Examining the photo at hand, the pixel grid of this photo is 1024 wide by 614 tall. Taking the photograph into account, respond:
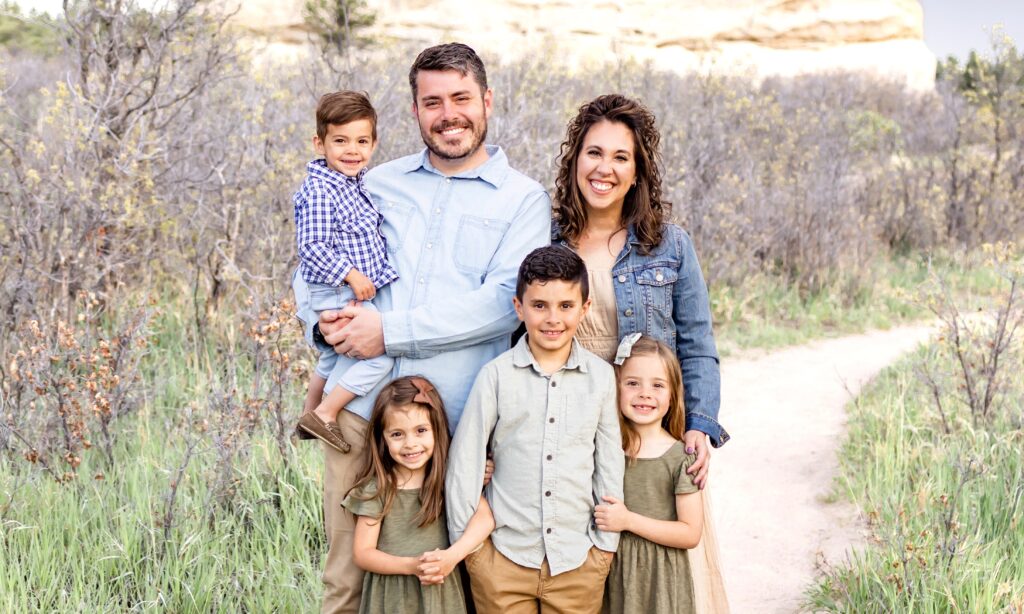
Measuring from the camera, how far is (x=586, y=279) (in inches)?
95.1

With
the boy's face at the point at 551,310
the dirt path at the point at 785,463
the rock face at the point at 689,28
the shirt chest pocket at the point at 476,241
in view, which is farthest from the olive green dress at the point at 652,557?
the rock face at the point at 689,28

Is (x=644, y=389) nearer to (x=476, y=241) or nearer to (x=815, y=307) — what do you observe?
(x=476, y=241)

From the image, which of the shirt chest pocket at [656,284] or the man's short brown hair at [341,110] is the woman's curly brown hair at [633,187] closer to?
the shirt chest pocket at [656,284]

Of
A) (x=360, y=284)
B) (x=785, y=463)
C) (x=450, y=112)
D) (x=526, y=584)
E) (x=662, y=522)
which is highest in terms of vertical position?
(x=450, y=112)

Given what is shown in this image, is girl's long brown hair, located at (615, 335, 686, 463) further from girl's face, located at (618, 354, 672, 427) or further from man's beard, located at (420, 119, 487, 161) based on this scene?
man's beard, located at (420, 119, 487, 161)

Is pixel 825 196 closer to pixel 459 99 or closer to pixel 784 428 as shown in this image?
pixel 784 428

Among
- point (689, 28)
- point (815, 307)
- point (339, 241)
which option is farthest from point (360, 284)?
point (689, 28)

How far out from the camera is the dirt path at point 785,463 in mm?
4172

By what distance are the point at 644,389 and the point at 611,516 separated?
0.35 metres

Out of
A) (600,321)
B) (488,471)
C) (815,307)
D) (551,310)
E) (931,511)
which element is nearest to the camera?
(551,310)

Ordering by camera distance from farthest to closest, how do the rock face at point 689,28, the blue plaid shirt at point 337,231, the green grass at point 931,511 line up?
the rock face at point 689,28, the green grass at point 931,511, the blue plaid shirt at point 337,231

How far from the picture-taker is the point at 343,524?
2.55 meters

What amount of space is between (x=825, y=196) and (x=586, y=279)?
717 cm

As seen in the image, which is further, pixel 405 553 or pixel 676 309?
pixel 676 309
